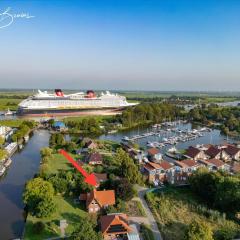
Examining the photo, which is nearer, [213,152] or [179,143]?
[213,152]

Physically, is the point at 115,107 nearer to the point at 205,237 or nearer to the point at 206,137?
the point at 206,137

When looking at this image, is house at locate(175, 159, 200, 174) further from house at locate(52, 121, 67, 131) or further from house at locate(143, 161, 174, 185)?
house at locate(52, 121, 67, 131)

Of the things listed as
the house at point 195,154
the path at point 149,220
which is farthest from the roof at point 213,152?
the path at point 149,220

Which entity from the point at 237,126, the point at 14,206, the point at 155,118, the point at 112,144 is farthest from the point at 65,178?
the point at 155,118

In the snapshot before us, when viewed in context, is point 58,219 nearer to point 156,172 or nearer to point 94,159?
point 156,172

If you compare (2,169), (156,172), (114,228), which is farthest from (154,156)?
(114,228)

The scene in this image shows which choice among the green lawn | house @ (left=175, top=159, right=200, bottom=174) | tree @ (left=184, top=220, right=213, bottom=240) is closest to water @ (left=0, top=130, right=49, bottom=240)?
the green lawn

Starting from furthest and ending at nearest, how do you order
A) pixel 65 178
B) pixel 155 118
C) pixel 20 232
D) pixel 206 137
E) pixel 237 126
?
pixel 155 118 < pixel 237 126 < pixel 206 137 < pixel 65 178 < pixel 20 232
